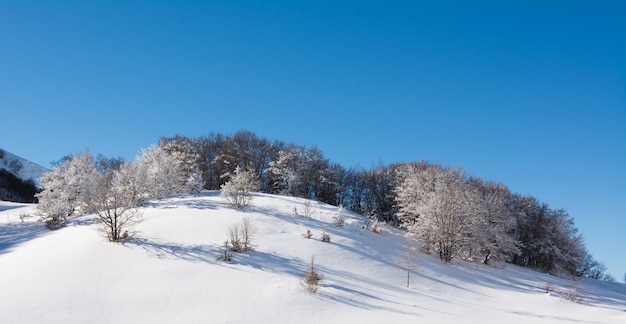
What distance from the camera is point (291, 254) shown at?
15766 mm

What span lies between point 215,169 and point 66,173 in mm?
23729

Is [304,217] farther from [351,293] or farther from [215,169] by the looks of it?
[215,169]

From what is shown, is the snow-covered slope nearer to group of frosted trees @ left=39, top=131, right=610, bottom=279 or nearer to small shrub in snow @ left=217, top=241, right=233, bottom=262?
group of frosted trees @ left=39, top=131, right=610, bottom=279

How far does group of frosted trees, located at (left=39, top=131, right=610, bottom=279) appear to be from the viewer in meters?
23.5

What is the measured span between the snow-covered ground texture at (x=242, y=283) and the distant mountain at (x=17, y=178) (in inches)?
3065

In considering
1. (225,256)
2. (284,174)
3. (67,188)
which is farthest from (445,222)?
(67,188)

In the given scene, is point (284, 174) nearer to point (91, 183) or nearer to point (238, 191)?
point (238, 191)

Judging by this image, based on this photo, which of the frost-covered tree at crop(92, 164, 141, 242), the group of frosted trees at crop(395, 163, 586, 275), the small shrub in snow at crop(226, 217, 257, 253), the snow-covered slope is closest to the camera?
the small shrub in snow at crop(226, 217, 257, 253)

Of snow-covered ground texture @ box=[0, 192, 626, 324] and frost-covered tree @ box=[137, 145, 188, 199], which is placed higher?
frost-covered tree @ box=[137, 145, 188, 199]

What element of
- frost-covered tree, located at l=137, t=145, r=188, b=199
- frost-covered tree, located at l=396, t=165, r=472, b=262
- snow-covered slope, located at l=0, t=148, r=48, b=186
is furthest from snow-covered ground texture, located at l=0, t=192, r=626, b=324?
snow-covered slope, located at l=0, t=148, r=48, b=186

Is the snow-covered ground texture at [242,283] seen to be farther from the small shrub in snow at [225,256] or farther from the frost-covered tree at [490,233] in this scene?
the frost-covered tree at [490,233]

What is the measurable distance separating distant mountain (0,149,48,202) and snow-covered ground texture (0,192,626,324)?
77860mm

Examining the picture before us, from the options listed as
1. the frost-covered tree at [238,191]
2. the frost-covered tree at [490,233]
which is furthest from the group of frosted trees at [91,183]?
the frost-covered tree at [490,233]

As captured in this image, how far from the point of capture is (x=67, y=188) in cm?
2755
